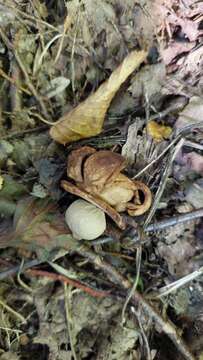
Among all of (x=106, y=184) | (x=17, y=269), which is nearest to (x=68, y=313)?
(x=17, y=269)

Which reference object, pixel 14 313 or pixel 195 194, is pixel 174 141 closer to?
pixel 195 194

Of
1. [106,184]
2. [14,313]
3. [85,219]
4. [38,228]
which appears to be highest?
[106,184]

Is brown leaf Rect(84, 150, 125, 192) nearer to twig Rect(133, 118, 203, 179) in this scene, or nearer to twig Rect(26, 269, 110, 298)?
twig Rect(133, 118, 203, 179)

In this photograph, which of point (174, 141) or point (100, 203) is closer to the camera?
point (100, 203)

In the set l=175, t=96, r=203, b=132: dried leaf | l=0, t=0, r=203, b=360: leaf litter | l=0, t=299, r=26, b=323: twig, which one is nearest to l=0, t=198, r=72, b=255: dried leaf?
l=0, t=0, r=203, b=360: leaf litter

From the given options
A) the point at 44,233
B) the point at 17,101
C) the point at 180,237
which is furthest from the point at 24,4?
the point at 180,237

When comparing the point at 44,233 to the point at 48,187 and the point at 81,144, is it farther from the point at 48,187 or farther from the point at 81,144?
the point at 81,144

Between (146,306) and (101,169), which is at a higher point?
(101,169)
